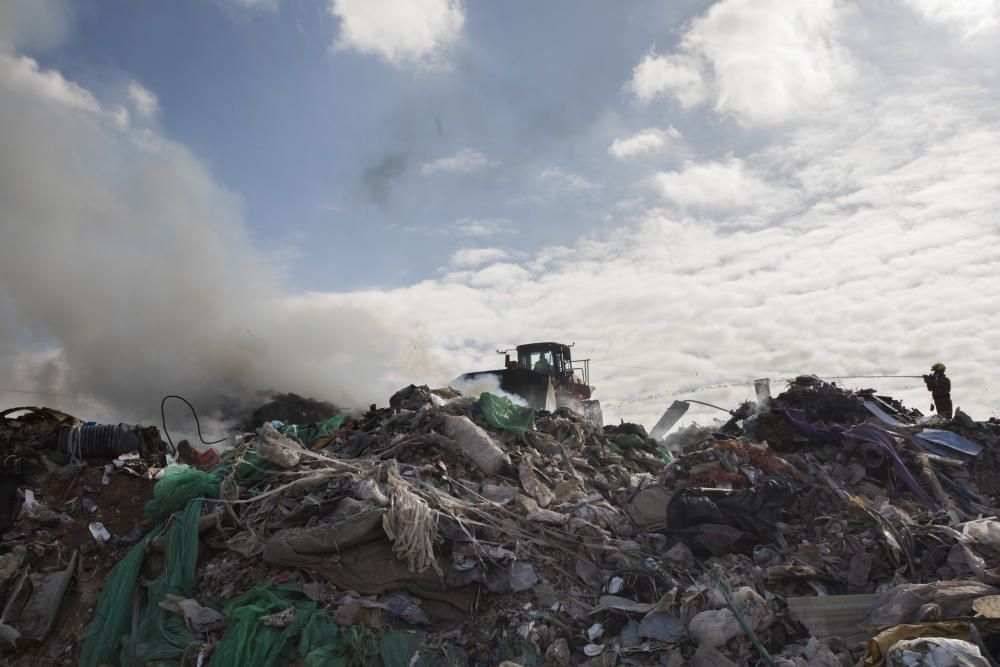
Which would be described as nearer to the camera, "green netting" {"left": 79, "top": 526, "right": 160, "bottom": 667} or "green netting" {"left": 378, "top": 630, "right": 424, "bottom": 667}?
"green netting" {"left": 378, "top": 630, "right": 424, "bottom": 667}

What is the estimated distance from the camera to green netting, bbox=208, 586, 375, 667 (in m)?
4.61

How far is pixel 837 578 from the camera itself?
197 inches

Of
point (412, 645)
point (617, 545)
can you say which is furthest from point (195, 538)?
point (617, 545)

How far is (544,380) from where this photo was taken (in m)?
15.7

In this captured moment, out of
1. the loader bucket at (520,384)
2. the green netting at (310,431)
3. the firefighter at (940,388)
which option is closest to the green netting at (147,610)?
the green netting at (310,431)

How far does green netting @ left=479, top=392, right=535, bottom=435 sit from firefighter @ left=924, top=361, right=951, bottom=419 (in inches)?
274

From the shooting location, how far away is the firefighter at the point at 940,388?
10539 mm

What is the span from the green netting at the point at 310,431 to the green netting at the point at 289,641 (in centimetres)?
338

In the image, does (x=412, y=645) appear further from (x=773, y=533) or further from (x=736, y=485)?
(x=736, y=485)

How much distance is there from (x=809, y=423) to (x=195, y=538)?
759cm

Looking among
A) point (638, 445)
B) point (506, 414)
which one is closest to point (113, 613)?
point (506, 414)

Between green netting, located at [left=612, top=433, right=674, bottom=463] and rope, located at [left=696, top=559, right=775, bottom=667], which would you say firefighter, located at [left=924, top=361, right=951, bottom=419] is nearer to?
green netting, located at [left=612, top=433, right=674, bottom=463]

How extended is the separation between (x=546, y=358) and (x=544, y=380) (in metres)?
1.42

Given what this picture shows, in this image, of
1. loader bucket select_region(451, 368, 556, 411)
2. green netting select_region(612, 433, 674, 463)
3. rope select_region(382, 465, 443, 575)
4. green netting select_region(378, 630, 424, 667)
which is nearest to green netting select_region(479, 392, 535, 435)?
green netting select_region(612, 433, 674, 463)
